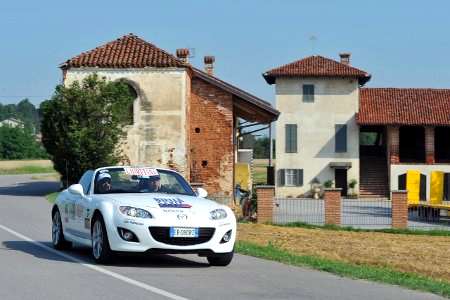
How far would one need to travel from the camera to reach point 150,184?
14.0m

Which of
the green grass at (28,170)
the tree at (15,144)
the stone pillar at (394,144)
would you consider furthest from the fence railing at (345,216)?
the tree at (15,144)

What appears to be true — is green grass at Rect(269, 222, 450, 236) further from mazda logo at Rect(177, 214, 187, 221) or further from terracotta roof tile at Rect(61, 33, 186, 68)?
mazda logo at Rect(177, 214, 187, 221)

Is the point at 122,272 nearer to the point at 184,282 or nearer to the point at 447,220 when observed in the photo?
the point at 184,282

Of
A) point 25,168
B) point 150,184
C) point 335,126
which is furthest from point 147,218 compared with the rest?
point 25,168

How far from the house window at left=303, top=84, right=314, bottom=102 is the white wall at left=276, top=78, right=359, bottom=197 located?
26 centimetres

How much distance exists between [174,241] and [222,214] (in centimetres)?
94

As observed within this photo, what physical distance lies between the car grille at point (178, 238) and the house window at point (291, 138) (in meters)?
53.9

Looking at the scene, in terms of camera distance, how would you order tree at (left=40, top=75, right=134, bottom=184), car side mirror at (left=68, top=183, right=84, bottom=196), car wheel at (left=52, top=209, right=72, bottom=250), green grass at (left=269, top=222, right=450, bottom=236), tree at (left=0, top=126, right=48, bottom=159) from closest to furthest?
car side mirror at (left=68, top=183, right=84, bottom=196)
car wheel at (left=52, top=209, right=72, bottom=250)
green grass at (left=269, top=222, right=450, bottom=236)
tree at (left=40, top=75, right=134, bottom=184)
tree at (left=0, top=126, right=48, bottom=159)

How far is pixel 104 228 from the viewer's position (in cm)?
1277

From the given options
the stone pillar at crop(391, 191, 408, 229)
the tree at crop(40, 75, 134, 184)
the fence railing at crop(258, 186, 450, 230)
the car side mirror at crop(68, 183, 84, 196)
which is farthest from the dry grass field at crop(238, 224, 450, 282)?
the tree at crop(40, 75, 134, 184)

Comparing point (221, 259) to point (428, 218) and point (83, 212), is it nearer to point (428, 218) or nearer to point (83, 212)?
point (83, 212)

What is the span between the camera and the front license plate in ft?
40.7

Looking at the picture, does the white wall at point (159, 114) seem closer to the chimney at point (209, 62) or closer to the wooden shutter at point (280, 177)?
the chimney at point (209, 62)

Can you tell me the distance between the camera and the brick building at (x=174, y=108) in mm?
42062
